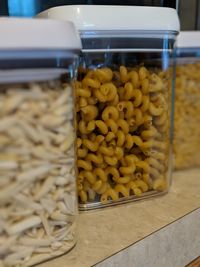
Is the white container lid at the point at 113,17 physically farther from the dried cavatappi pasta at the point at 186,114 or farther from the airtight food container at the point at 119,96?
the dried cavatappi pasta at the point at 186,114

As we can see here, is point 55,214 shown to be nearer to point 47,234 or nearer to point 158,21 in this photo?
point 47,234

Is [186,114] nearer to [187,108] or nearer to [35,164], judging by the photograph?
[187,108]

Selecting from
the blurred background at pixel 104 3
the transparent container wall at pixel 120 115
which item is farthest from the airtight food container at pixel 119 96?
the blurred background at pixel 104 3

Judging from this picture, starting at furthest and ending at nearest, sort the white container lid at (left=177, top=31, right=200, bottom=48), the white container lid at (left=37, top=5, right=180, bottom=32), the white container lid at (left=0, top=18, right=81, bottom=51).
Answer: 1. the white container lid at (left=177, top=31, right=200, bottom=48)
2. the white container lid at (left=37, top=5, right=180, bottom=32)
3. the white container lid at (left=0, top=18, right=81, bottom=51)

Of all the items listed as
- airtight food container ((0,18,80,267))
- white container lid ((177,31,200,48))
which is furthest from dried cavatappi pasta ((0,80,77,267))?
white container lid ((177,31,200,48))

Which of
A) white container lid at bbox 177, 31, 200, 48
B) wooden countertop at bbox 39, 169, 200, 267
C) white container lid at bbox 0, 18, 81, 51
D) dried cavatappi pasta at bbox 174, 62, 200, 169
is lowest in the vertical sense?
wooden countertop at bbox 39, 169, 200, 267

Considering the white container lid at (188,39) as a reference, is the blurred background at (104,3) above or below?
above

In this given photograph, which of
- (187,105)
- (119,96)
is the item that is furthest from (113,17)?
(187,105)

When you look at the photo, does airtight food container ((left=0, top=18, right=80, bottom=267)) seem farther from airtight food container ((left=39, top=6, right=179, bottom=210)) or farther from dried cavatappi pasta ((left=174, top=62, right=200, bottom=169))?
dried cavatappi pasta ((left=174, top=62, right=200, bottom=169))
